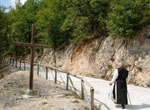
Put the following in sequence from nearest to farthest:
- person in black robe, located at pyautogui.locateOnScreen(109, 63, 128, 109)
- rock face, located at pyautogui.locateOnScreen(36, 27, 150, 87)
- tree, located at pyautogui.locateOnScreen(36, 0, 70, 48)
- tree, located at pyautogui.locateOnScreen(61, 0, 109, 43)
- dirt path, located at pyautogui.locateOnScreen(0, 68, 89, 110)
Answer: dirt path, located at pyautogui.locateOnScreen(0, 68, 89, 110)
person in black robe, located at pyautogui.locateOnScreen(109, 63, 128, 109)
rock face, located at pyautogui.locateOnScreen(36, 27, 150, 87)
tree, located at pyautogui.locateOnScreen(61, 0, 109, 43)
tree, located at pyautogui.locateOnScreen(36, 0, 70, 48)

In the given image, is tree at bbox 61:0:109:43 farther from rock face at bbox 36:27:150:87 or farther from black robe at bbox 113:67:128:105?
black robe at bbox 113:67:128:105

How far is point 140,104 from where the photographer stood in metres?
6.24

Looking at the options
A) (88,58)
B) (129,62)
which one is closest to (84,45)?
(88,58)

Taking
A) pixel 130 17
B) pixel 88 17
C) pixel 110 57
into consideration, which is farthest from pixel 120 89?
pixel 88 17

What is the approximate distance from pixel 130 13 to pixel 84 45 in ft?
23.1

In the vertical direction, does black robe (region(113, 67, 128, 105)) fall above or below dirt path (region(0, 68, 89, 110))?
above

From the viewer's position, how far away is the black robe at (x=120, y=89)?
5.82m

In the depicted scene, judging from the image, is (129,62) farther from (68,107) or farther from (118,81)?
(68,107)

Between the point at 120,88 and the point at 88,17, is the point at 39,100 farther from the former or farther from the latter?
the point at 88,17

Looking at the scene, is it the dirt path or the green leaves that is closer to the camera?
the dirt path

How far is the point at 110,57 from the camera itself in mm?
12555

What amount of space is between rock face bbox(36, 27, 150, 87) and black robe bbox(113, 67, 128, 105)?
4386mm

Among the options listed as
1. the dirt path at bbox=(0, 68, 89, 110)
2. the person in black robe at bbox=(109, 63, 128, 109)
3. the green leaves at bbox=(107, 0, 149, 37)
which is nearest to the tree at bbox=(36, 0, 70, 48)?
the green leaves at bbox=(107, 0, 149, 37)

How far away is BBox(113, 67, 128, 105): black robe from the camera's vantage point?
19.1 feet
